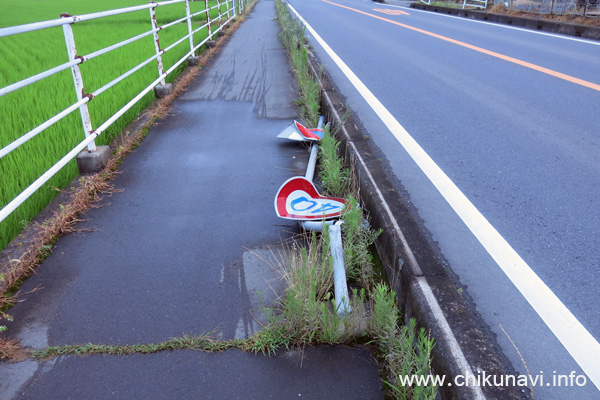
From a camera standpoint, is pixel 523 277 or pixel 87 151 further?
pixel 87 151

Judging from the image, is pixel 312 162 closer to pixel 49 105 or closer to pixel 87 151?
pixel 87 151

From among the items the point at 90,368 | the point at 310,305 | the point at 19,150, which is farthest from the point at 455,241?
the point at 19,150

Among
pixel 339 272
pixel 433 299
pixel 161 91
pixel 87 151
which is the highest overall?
pixel 161 91

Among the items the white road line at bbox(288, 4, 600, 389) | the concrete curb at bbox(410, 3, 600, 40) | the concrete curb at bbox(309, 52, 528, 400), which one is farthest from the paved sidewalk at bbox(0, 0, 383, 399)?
the concrete curb at bbox(410, 3, 600, 40)

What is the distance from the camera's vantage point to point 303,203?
3.10 m

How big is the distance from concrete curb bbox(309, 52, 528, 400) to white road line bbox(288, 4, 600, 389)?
326 mm

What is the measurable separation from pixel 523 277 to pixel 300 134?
8.35ft

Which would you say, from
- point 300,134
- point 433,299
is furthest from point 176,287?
point 300,134

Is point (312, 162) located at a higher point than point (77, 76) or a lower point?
lower

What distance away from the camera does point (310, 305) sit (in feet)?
6.64

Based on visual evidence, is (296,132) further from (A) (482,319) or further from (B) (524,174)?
(A) (482,319)

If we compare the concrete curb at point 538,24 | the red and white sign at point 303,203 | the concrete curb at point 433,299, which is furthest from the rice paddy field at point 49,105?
the concrete curb at point 538,24

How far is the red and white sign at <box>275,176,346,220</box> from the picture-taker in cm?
291

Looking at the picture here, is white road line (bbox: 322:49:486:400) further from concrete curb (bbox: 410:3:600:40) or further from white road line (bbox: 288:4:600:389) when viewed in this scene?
concrete curb (bbox: 410:3:600:40)
